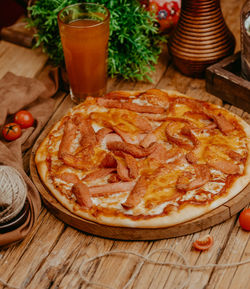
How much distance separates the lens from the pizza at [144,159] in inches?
110

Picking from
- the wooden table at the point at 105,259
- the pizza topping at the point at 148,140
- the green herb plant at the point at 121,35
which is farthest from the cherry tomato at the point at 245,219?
the green herb plant at the point at 121,35

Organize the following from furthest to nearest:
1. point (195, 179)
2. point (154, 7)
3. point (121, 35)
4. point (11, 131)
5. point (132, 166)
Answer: point (154, 7) → point (121, 35) → point (11, 131) → point (132, 166) → point (195, 179)

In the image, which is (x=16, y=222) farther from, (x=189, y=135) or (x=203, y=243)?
(x=189, y=135)

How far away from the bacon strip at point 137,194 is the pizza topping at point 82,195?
0.22m

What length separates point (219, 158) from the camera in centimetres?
308

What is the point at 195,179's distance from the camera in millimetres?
2910

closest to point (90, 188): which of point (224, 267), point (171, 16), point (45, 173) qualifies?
point (45, 173)

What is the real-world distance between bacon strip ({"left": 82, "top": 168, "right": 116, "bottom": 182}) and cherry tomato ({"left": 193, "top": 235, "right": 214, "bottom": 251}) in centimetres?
70

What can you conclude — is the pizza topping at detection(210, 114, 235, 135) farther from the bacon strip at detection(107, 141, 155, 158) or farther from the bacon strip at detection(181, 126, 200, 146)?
the bacon strip at detection(107, 141, 155, 158)

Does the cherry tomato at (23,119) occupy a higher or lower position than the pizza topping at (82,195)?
lower

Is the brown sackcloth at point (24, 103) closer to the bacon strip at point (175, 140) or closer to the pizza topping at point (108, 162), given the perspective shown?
the pizza topping at point (108, 162)

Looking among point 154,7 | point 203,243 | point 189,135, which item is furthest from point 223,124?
point 154,7

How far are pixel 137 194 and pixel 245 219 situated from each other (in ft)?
2.13

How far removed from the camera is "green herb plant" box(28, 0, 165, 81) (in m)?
4.05
